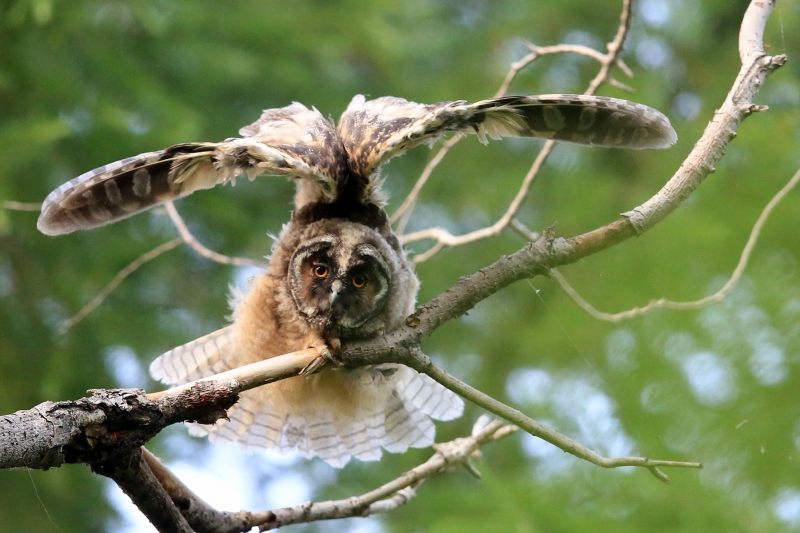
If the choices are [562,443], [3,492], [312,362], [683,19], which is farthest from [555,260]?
[683,19]

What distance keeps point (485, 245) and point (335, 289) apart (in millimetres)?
3881

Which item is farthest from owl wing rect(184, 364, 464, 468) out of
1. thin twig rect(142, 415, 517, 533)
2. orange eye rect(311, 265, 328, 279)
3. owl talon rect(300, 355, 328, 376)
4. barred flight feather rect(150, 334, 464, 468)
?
owl talon rect(300, 355, 328, 376)

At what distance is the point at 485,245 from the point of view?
6.09 m

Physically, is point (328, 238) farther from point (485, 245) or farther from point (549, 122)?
point (485, 245)

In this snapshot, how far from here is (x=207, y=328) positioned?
5188mm

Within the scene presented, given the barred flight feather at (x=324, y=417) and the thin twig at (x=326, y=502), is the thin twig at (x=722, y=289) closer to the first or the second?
the thin twig at (x=326, y=502)

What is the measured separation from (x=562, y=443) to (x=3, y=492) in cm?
327

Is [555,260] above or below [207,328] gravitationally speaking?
below

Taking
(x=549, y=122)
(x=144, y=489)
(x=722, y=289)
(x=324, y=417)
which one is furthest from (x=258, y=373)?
(x=722, y=289)

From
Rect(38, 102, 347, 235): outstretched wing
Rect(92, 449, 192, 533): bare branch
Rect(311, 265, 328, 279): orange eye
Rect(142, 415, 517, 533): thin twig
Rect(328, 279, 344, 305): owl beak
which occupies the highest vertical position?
Rect(38, 102, 347, 235): outstretched wing

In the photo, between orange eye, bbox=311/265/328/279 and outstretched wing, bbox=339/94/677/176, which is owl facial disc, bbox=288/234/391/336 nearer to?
orange eye, bbox=311/265/328/279

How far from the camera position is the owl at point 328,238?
204cm

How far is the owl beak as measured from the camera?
90.7 inches

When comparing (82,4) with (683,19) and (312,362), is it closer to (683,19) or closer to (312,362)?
(312,362)
